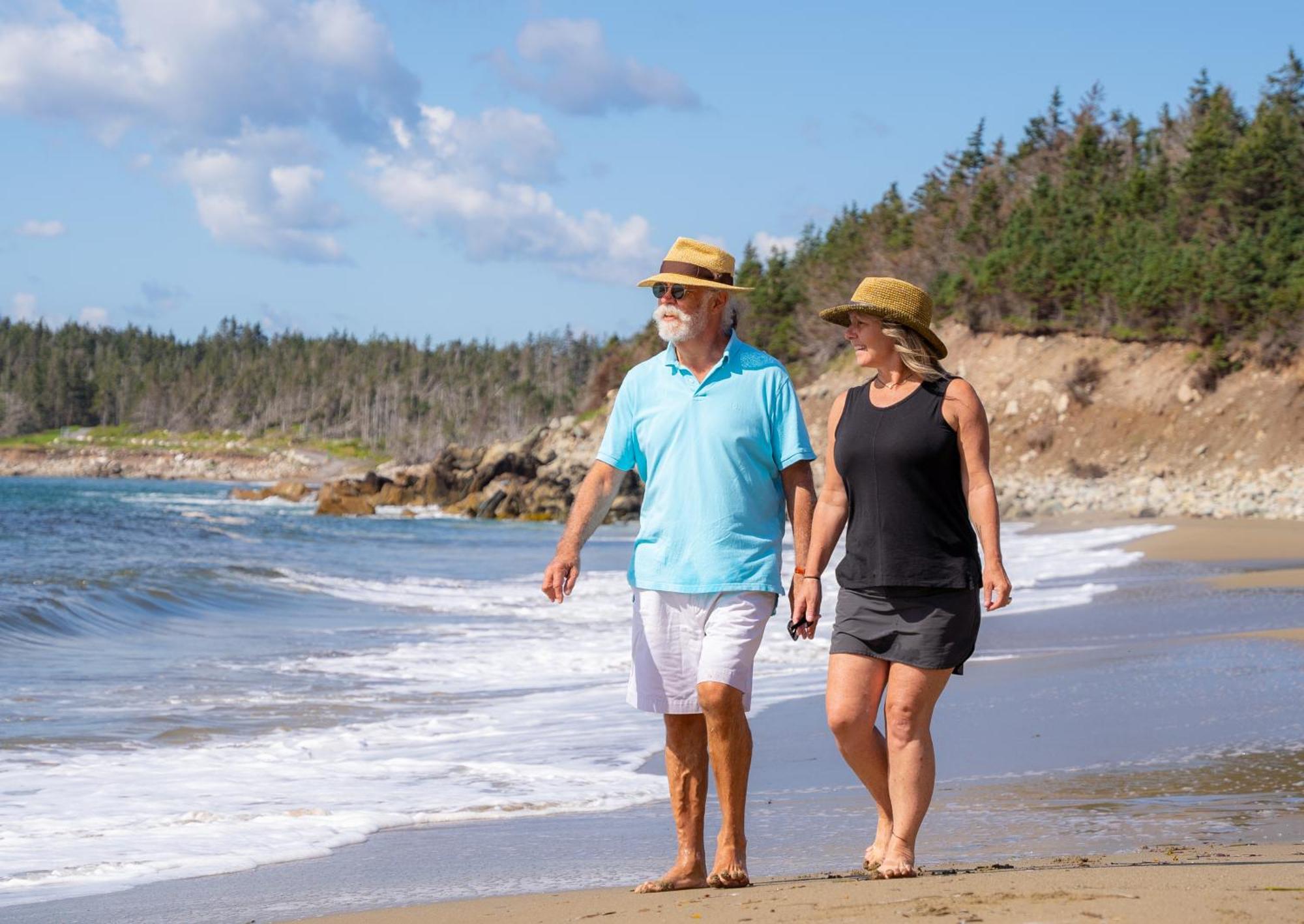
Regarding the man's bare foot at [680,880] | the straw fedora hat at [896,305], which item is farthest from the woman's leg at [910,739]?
the straw fedora hat at [896,305]

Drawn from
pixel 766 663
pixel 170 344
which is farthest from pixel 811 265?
pixel 170 344

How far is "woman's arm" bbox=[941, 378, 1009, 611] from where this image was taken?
13.5ft

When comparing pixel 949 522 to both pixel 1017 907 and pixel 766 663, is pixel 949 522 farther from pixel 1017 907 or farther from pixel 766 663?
pixel 766 663

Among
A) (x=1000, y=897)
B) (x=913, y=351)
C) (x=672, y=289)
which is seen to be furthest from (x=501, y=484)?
(x=1000, y=897)

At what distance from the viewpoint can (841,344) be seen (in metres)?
63.2

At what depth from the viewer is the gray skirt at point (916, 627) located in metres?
4.07

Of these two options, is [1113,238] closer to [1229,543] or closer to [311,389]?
[1229,543]

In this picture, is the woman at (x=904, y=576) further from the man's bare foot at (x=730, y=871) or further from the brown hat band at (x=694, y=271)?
the brown hat band at (x=694, y=271)

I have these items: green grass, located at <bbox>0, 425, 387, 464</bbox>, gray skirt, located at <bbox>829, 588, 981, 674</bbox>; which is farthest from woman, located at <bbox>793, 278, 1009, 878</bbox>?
green grass, located at <bbox>0, 425, 387, 464</bbox>

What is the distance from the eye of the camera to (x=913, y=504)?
13.6 feet

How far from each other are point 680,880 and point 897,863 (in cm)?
65

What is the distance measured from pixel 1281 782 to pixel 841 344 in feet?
192

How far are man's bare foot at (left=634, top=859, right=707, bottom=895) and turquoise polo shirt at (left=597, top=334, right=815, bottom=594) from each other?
0.83m

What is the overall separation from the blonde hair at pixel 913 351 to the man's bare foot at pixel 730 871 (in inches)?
61.1
